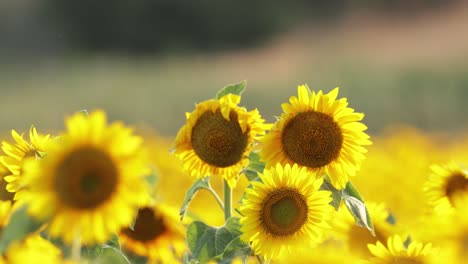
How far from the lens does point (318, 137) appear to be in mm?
1756

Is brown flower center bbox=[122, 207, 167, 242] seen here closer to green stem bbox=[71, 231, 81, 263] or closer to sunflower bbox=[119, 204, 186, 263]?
sunflower bbox=[119, 204, 186, 263]

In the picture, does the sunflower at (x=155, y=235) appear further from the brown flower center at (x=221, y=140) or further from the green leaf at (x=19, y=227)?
the green leaf at (x=19, y=227)

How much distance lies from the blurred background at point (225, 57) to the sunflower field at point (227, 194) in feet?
26.7

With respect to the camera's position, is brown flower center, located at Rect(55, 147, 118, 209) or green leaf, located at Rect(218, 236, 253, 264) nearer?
brown flower center, located at Rect(55, 147, 118, 209)

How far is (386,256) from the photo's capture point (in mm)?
1517

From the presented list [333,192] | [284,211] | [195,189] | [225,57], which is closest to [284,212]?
[284,211]

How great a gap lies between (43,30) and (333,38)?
219 inches

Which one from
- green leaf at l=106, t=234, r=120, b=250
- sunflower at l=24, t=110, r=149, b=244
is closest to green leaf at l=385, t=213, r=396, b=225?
green leaf at l=106, t=234, r=120, b=250

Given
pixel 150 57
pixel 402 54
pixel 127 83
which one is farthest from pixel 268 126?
pixel 150 57

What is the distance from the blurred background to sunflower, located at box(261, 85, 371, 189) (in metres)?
8.27

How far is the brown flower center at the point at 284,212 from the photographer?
1.63m

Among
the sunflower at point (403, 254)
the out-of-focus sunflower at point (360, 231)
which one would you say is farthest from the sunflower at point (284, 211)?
→ the out-of-focus sunflower at point (360, 231)

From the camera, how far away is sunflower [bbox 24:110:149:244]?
48.4 inches

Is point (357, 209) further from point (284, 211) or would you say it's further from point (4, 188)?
point (4, 188)
